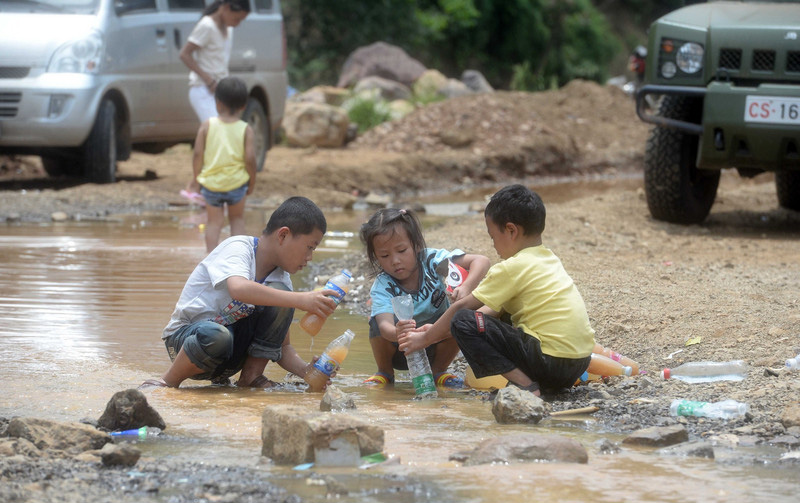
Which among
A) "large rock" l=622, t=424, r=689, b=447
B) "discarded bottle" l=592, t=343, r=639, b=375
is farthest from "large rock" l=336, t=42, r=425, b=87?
"large rock" l=622, t=424, r=689, b=447

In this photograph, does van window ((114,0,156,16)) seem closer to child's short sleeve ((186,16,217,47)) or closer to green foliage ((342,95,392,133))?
child's short sleeve ((186,16,217,47))

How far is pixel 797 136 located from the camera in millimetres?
8102

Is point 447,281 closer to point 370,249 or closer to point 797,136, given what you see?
point 370,249

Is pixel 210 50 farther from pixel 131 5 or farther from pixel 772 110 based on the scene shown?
pixel 772 110

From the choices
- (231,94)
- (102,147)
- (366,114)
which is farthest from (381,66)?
(231,94)

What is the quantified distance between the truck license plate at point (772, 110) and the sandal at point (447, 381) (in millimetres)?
4083

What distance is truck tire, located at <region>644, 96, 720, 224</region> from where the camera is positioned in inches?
352

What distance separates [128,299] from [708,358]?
11.5 ft

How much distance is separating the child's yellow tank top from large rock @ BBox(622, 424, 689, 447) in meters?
4.66

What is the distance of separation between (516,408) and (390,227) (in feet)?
3.73

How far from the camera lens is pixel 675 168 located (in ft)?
29.5

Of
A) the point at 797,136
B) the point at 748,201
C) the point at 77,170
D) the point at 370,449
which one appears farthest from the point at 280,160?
the point at 370,449

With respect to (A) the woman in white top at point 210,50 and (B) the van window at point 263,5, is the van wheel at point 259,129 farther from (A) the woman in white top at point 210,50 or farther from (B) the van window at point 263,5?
(A) the woman in white top at point 210,50

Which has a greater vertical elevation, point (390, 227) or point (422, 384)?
point (390, 227)
